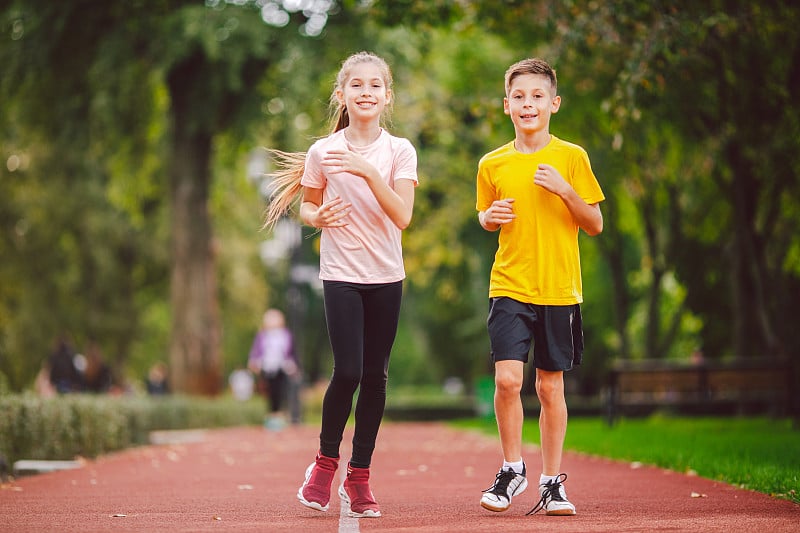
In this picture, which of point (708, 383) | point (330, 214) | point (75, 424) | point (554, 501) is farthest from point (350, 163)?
point (708, 383)

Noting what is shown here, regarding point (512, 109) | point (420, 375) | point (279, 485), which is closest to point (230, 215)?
point (279, 485)

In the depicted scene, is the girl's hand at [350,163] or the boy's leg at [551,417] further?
the boy's leg at [551,417]

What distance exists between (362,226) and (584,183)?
3.89 ft

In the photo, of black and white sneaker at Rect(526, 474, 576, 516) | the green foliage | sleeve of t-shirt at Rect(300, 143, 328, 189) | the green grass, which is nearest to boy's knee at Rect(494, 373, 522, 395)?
black and white sneaker at Rect(526, 474, 576, 516)

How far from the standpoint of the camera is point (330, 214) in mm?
6188

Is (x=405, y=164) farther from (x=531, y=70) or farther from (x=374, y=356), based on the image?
(x=374, y=356)

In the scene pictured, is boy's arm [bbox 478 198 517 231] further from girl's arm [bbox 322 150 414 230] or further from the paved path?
the paved path

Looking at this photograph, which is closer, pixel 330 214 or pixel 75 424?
pixel 330 214

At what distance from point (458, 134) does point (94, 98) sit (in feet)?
28.2

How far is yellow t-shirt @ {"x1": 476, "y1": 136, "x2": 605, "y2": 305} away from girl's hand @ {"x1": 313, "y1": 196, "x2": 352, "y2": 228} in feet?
2.72

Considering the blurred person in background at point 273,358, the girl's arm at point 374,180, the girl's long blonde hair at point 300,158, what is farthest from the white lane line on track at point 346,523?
the blurred person in background at point 273,358

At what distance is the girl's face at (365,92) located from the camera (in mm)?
6430

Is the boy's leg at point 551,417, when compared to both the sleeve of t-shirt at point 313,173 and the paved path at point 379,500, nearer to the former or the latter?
the paved path at point 379,500

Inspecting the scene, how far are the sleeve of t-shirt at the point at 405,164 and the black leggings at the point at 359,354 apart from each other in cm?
55
